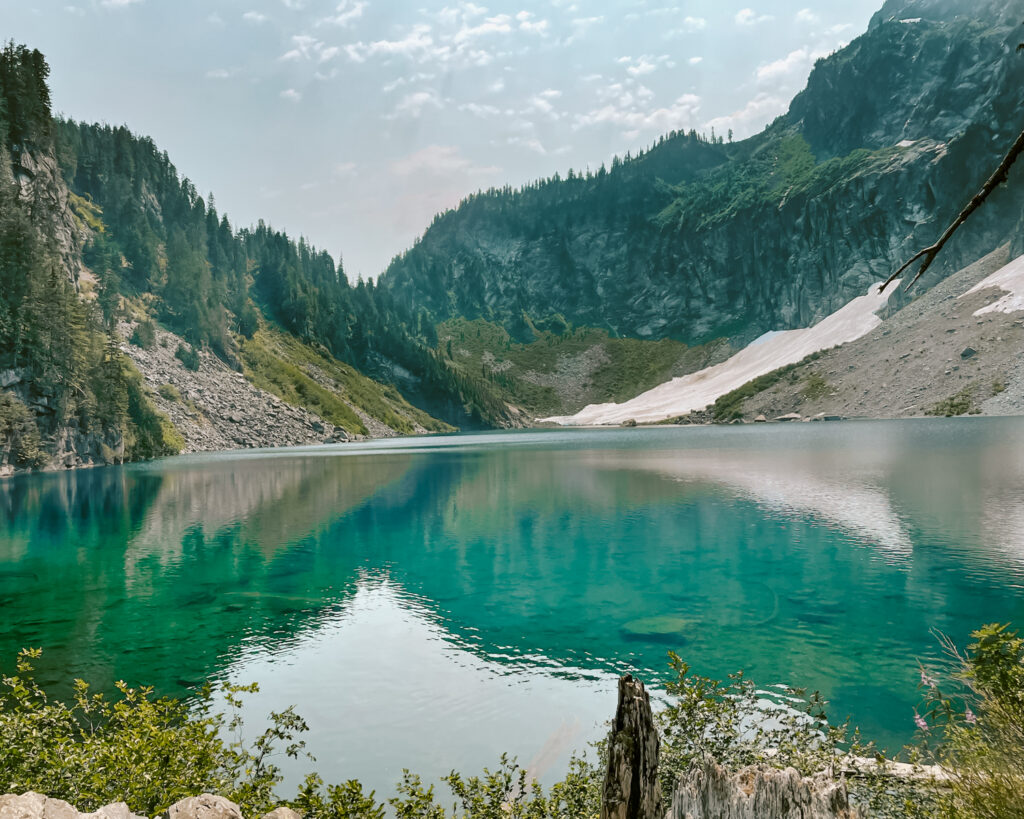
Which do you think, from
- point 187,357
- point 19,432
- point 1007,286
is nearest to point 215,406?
point 187,357

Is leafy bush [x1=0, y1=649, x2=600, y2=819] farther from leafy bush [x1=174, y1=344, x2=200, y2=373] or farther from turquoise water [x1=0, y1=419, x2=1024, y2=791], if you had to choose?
leafy bush [x1=174, y1=344, x2=200, y2=373]

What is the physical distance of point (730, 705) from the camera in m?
12.9

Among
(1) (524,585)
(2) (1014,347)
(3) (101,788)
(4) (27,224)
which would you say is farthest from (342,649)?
(2) (1014,347)

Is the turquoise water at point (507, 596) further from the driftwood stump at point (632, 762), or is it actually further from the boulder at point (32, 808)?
the driftwood stump at point (632, 762)

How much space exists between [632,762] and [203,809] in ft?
19.2

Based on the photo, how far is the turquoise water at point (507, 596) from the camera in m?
18.0

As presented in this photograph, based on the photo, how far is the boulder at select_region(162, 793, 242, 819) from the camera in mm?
7816

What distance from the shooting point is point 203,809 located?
804 cm

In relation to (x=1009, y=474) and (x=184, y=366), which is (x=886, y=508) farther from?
(x=184, y=366)

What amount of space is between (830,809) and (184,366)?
634 ft

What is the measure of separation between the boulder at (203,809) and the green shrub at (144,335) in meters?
184

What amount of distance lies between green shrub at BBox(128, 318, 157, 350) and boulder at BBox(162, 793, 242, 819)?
7238 inches

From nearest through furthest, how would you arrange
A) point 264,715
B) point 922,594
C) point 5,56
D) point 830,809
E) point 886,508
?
1. point 830,809
2. point 264,715
3. point 922,594
4. point 886,508
5. point 5,56

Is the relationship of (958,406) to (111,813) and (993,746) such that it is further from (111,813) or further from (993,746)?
(111,813)
